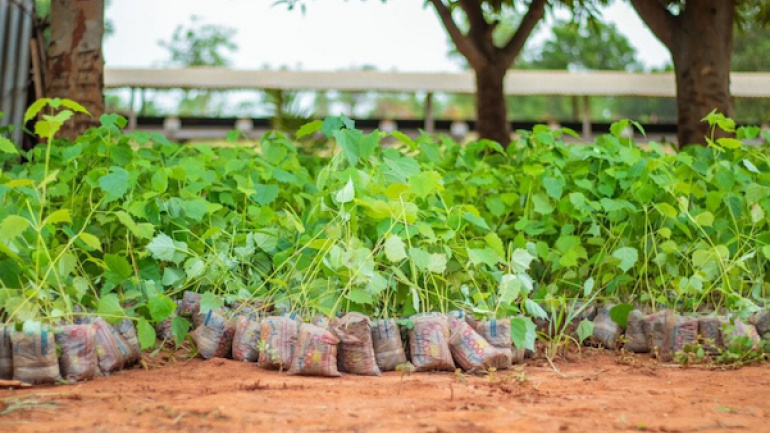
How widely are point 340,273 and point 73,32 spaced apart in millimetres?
2542

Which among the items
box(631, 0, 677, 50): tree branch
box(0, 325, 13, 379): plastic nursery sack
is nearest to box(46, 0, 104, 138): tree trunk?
box(0, 325, 13, 379): plastic nursery sack

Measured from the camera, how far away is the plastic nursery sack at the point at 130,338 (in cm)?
292

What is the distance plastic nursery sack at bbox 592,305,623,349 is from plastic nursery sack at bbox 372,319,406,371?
103 centimetres

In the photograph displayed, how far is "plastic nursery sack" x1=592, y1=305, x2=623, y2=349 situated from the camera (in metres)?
3.57

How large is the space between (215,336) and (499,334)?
1.00 metres

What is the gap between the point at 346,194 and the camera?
3102 mm

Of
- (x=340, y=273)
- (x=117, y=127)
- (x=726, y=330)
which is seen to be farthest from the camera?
(x=117, y=127)

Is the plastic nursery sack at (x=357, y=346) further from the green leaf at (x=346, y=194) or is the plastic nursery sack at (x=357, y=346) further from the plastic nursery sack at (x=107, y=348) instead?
the plastic nursery sack at (x=107, y=348)

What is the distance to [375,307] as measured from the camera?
3158 millimetres

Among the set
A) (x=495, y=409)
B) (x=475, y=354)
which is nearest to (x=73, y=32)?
(x=475, y=354)

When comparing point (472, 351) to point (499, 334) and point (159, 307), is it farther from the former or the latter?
point (159, 307)

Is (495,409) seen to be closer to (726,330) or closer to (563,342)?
(563,342)

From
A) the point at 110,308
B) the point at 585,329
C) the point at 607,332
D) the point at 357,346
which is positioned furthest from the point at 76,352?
the point at 607,332

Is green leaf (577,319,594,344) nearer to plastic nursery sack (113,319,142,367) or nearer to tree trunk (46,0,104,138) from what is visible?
plastic nursery sack (113,319,142,367)
